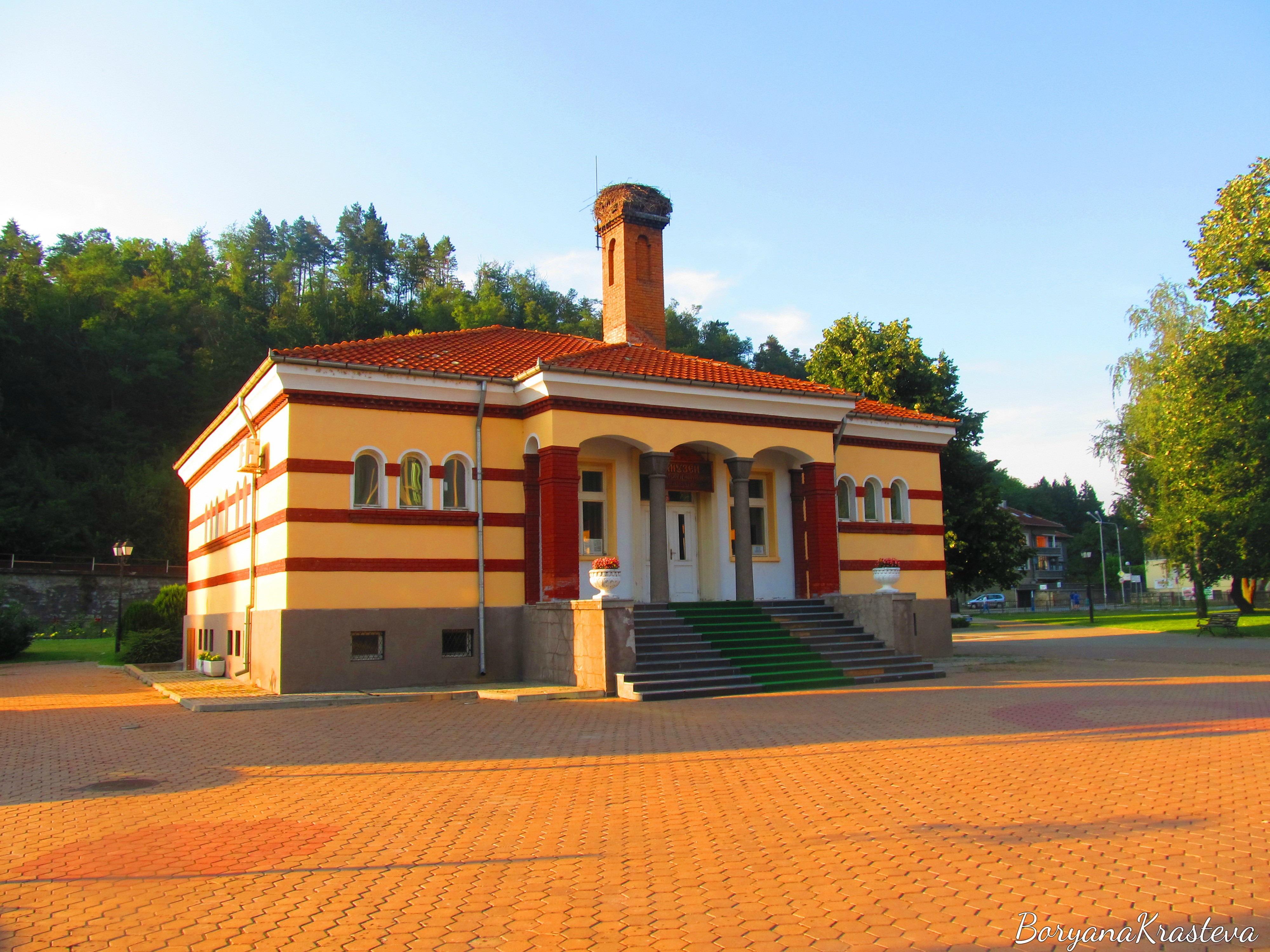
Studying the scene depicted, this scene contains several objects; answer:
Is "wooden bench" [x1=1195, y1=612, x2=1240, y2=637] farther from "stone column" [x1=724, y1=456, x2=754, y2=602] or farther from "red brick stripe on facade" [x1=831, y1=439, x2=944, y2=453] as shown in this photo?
"stone column" [x1=724, y1=456, x2=754, y2=602]

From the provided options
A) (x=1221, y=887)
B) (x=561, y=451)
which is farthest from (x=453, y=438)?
(x=1221, y=887)

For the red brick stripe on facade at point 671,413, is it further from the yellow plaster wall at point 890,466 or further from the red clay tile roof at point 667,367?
the yellow plaster wall at point 890,466

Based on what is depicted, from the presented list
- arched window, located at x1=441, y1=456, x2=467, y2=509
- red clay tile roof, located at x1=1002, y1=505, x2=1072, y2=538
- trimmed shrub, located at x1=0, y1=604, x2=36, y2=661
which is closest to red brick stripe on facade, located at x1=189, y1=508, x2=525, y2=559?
arched window, located at x1=441, y1=456, x2=467, y2=509

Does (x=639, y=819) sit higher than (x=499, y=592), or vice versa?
(x=499, y=592)

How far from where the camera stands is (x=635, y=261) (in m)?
24.1

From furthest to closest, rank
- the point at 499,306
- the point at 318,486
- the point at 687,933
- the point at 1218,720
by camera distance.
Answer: the point at 499,306 < the point at 318,486 < the point at 1218,720 < the point at 687,933

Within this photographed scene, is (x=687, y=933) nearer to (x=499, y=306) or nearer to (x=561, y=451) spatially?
(x=561, y=451)

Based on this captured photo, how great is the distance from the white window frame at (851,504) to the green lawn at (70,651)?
831 inches

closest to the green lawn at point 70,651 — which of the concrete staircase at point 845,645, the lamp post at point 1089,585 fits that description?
the concrete staircase at point 845,645

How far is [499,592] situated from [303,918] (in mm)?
12972

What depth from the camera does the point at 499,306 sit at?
2768 inches

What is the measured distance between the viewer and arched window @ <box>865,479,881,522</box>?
901 inches

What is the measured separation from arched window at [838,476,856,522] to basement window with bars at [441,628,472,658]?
9457 mm

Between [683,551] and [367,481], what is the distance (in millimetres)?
6882
